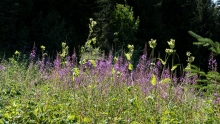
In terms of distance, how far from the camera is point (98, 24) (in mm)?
27281

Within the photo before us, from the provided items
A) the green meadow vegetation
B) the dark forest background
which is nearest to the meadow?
the green meadow vegetation

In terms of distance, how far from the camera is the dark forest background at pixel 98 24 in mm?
16172

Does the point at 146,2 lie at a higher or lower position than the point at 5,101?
higher

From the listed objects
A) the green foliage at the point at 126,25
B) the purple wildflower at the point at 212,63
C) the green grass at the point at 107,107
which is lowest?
the green grass at the point at 107,107

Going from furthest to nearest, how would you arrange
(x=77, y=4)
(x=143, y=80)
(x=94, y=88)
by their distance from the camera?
(x=77, y=4), (x=143, y=80), (x=94, y=88)

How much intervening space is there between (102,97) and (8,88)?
7.57 feet

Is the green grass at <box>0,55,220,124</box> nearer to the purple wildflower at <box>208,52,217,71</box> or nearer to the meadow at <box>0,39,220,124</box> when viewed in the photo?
the meadow at <box>0,39,220,124</box>

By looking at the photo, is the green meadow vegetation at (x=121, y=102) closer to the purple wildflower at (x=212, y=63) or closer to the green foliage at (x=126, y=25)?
the purple wildflower at (x=212, y=63)

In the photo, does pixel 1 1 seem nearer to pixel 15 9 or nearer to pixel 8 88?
pixel 15 9

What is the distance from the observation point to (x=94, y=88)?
4.13 meters

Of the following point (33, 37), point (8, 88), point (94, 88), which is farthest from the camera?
point (33, 37)

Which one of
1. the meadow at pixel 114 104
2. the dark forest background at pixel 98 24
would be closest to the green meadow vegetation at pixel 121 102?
the meadow at pixel 114 104

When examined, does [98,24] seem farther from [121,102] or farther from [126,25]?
[121,102]

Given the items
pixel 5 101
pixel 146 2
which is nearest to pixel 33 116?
pixel 5 101
